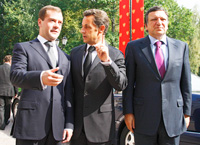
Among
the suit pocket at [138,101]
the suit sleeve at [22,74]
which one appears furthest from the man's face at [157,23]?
the suit sleeve at [22,74]

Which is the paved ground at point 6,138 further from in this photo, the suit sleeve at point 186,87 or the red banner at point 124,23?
the red banner at point 124,23

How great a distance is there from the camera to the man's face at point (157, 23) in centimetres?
229

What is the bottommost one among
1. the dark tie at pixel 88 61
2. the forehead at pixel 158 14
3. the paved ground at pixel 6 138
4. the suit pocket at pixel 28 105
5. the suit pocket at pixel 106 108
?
the paved ground at pixel 6 138

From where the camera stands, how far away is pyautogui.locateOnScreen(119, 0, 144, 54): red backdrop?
8.79 m

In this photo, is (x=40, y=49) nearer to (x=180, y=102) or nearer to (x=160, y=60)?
(x=160, y=60)

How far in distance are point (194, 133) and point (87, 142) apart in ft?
6.24

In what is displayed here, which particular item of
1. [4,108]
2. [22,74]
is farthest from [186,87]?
[4,108]

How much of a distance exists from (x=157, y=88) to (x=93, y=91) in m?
0.68

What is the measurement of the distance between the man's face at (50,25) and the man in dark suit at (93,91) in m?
0.31

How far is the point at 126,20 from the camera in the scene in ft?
30.5

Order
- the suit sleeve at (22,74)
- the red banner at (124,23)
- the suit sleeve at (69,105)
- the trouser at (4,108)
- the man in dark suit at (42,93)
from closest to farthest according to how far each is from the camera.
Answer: the suit sleeve at (22,74) < the man in dark suit at (42,93) < the suit sleeve at (69,105) < the trouser at (4,108) < the red banner at (124,23)

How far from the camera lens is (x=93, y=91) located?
2.16 meters

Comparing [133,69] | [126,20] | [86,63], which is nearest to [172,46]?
[133,69]

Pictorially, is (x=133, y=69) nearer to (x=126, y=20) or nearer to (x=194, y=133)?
(x=194, y=133)
